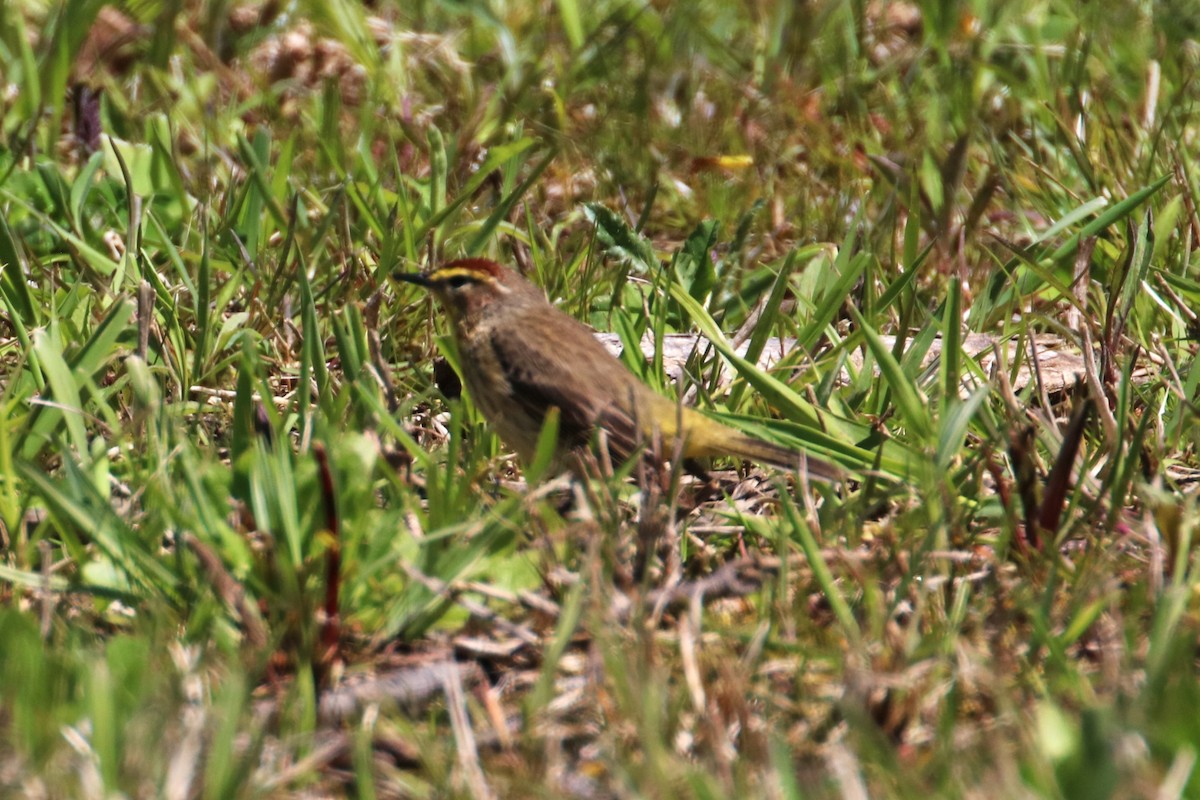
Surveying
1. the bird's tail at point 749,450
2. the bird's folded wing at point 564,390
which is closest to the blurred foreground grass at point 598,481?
the bird's tail at point 749,450

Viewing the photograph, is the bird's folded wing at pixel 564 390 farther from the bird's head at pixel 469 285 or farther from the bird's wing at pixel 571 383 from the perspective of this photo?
the bird's head at pixel 469 285

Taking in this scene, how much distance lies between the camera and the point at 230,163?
5793 millimetres

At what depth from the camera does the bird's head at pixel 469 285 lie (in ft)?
15.1

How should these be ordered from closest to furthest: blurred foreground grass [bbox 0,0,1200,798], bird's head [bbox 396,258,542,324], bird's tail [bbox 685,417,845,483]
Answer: blurred foreground grass [bbox 0,0,1200,798]
bird's tail [bbox 685,417,845,483]
bird's head [bbox 396,258,542,324]

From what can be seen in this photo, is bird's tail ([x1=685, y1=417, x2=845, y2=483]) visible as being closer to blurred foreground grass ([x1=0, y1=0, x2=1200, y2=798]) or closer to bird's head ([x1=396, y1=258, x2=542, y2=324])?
blurred foreground grass ([x1=0, y1=0, x2=1200, y2=798])

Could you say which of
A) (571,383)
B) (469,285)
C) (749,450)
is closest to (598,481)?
(749,450)

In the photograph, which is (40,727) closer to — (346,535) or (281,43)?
(346,535)

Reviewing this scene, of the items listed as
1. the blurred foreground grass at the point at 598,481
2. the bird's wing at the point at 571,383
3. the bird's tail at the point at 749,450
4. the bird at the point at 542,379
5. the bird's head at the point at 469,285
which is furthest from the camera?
the bird's head at the point at 469,285

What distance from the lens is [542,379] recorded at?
443 cm

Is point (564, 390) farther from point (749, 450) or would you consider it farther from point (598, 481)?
point (598, 481)

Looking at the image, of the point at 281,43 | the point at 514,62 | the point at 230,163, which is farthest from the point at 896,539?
the point at 281,43

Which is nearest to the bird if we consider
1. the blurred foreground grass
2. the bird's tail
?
the bird's tail

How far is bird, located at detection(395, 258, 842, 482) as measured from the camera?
4.07 metres

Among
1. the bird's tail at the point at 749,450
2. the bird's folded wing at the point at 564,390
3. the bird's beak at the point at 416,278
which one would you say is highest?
the bird's tail at the point at 749,450
